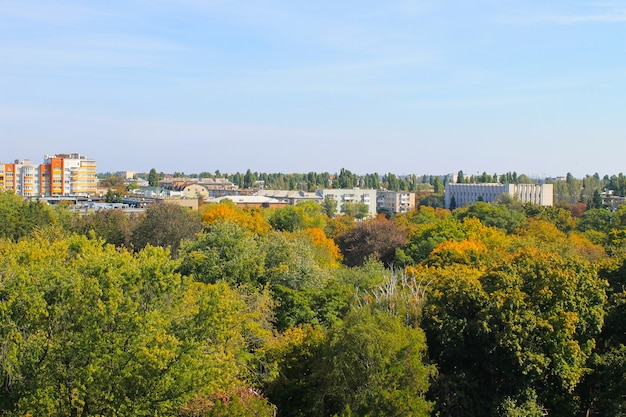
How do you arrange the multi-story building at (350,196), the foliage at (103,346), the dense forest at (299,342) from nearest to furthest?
the foliage at (103,346) → the dense forest at (299,342) → the multi-story building at (350,196)

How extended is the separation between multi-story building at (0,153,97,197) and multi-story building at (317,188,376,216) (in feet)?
111

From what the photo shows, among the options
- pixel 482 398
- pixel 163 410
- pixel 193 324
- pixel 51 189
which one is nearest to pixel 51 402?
pixel 163 410

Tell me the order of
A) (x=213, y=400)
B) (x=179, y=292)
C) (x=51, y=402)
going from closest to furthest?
(x=51, y=402)
(x=213, y=400)
(x=179, y=292)

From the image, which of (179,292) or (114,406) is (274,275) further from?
(114,406)

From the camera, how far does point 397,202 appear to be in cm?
10800

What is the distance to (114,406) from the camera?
13.0 m

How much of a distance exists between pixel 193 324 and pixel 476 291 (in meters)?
7.39

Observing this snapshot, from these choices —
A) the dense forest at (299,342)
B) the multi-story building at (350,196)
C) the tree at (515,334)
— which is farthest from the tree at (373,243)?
the multi-story building at (350,196)

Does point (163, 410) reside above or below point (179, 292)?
A: below

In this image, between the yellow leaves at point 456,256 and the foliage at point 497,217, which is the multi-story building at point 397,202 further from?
the yellow leaves at point 456,256

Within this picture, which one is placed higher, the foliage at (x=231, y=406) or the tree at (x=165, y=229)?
the tree at (x=165, y=229)

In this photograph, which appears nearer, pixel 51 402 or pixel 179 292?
pixel 51 402

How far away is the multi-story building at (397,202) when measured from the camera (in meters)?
108

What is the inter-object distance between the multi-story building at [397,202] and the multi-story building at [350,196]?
189 inches
